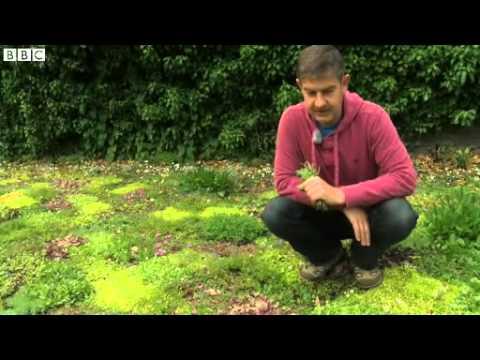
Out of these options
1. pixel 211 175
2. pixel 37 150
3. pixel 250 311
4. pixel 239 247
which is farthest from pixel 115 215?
pixel 37 150

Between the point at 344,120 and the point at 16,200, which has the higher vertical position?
the point at 344,120

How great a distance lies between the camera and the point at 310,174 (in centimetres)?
322

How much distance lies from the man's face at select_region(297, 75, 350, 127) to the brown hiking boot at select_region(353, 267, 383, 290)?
45.0 inches

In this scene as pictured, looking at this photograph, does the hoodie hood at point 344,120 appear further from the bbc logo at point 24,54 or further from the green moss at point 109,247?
the bbc logo at point 24,54

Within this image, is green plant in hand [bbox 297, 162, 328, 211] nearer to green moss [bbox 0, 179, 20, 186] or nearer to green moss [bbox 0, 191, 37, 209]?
green moss [bbox 0, 191, 37, 209]

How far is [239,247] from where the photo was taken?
15.0 feet

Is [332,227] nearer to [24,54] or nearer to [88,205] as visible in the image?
[88,205]

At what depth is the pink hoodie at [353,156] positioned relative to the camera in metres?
3.13

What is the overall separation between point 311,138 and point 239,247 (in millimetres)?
1554

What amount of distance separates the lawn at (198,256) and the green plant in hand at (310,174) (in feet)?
2.43

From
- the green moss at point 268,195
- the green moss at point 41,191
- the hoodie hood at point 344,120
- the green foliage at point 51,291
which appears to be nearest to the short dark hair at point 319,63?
the hoodie hood at point 344,120

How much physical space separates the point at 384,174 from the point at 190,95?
4.45m

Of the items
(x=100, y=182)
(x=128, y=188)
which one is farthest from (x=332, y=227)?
(x=100, y=182)

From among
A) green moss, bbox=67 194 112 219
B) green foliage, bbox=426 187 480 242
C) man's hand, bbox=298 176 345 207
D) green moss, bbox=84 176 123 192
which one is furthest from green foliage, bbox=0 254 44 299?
green foliage, bbox=426 187 480 242
